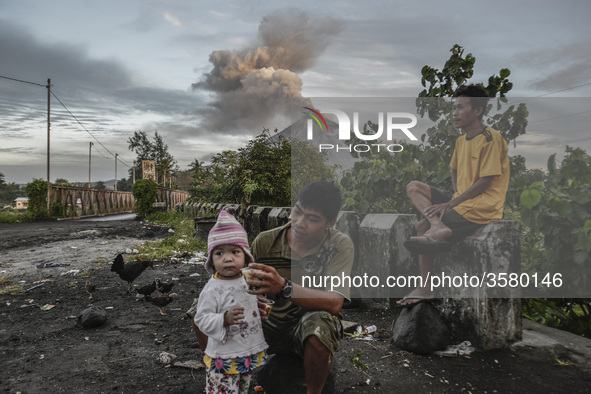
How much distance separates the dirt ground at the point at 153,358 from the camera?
268 cm

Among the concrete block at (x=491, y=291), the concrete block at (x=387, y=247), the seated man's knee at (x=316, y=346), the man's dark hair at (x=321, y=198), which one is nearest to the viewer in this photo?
the seated man's knee at (x=316, y=346)

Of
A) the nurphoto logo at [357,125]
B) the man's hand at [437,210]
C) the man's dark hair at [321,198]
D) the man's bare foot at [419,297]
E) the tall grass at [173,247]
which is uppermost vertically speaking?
the nurphoto logo at [357,125]

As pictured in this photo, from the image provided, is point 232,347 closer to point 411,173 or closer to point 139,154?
point 411,173

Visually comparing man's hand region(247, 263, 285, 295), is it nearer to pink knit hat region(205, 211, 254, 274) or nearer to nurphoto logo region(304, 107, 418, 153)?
pink knit hat region(205, 211, 254, 274)

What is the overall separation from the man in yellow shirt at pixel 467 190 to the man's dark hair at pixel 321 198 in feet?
3.84

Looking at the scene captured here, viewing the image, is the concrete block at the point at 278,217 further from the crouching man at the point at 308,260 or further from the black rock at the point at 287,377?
the black rock at the point at 287,377

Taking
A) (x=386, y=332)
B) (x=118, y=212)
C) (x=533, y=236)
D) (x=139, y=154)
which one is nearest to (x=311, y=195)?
(x=386, y=332)

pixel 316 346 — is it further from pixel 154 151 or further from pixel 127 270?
pixel 154 151

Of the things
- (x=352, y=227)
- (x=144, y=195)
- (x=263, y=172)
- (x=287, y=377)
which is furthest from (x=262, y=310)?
(x=144, y=195)

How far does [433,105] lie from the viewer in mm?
3615

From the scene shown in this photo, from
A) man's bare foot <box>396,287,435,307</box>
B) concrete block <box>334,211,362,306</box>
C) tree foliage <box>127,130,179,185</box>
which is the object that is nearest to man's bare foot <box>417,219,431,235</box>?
man's bare foot <box>396,287,435,307</box>

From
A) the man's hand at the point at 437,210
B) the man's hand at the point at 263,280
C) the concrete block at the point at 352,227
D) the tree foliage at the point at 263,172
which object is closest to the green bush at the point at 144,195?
the tree foliage at the point at 263,172

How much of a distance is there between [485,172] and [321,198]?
137cm

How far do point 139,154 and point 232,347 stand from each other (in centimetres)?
7010
